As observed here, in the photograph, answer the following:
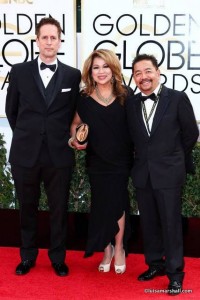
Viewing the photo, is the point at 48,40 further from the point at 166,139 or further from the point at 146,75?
the point at 166,139

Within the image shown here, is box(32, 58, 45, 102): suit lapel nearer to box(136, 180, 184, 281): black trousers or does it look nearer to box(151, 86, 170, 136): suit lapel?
box(151, 86, 170, 136): suit lapel

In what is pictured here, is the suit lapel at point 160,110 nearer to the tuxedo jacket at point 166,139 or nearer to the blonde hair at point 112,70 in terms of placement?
the tuxedo jacket at point 166,139

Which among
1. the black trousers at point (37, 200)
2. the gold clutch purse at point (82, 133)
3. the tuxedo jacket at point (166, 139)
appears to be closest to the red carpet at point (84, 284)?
the black trousers at point (37, 200)

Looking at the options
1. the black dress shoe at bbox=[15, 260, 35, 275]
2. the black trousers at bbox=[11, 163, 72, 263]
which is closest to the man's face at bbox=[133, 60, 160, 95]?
the black trousers at bbox=[11, 163, 72, 263]

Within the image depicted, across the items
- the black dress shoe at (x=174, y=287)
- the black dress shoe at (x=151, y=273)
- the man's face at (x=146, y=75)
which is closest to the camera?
the man's face at (x=146, y=75)

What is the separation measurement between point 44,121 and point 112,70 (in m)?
0.63

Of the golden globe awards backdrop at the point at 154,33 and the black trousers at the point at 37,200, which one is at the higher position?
the golden globe awards backdrop at the point at 154,33

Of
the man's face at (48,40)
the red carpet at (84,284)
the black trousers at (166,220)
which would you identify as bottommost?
the red carpet at (84,284)

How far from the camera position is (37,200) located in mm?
3670

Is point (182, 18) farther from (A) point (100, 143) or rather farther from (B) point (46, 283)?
(B) point (46, 283)

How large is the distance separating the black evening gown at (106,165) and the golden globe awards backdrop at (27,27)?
145cm

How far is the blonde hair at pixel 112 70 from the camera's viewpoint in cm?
339

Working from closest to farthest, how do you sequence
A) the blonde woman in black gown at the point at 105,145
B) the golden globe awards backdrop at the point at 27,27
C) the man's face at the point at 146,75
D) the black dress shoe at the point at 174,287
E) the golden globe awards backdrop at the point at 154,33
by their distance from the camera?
1. the man's face at the point at 146,75
2. the black dress shoe at the point at 174,287
3. the blonde woman in black gown at the point at 105,145
4. the golden globe awards backdrop at the point at 154,33
5. the golden globe awards backdrop at the point at 27,27

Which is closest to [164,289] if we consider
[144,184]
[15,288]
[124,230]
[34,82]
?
[124,230]
